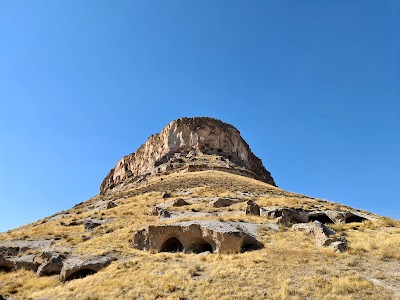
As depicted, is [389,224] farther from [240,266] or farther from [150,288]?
[150,288]

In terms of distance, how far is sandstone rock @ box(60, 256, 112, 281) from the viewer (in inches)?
632

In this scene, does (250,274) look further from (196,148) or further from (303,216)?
(196,148)

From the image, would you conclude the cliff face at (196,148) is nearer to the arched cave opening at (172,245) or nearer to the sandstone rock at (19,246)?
the sandstone rock at (19,246)

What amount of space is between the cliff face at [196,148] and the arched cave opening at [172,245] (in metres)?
48.6

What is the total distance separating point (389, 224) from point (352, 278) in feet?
40.7

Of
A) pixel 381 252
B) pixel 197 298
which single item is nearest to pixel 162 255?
pixel 197 298

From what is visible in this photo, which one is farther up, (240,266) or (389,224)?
(389,224)

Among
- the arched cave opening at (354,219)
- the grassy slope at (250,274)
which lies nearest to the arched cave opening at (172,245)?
the grassy slope at (250,274)

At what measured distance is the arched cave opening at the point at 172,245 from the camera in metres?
19.3

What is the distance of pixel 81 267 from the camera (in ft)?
53.5

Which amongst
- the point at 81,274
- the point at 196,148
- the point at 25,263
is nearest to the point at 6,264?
the point at 25,263

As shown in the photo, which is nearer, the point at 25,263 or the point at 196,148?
the point at 25,263

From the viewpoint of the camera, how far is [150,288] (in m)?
13.2

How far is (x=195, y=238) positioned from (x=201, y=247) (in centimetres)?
59
